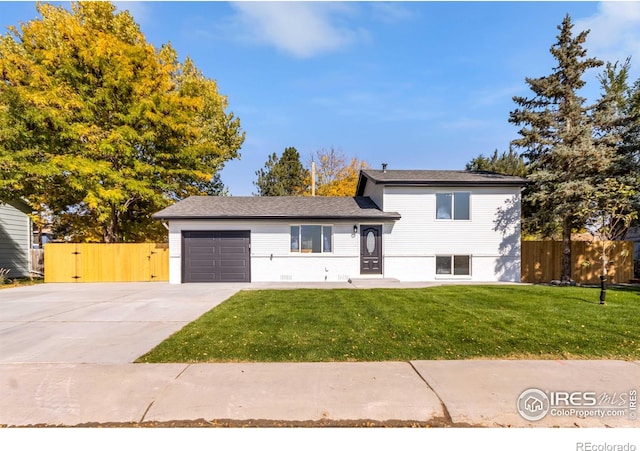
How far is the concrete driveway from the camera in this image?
15.9 feet

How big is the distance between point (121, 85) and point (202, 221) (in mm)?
8595

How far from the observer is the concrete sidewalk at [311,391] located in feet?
9.98

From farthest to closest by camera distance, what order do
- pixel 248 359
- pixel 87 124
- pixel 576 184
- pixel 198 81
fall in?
1. pixel 198 81
2. pixel 87 124
3. pixel 576 184
4. pixel 248 359

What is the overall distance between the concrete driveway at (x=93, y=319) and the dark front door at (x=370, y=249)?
17.4 feet

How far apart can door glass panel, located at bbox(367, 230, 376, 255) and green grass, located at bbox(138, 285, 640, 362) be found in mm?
4317

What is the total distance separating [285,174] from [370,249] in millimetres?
17174

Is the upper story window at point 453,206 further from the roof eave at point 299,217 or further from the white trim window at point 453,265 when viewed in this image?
the roof eave at point 299,217

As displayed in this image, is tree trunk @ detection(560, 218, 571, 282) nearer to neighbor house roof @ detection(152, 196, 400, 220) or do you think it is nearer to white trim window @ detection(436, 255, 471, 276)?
white trim window @ detection(436, 255, 471, 276)

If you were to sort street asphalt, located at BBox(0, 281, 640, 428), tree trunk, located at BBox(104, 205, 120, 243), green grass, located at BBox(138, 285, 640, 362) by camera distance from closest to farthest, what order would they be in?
street asphalt, located at BBox(0, 281, 640, 428), green grass, located at BBox(138, 285, 640, 362), tree trunk, located at BBox(104, 205, 120, 243)

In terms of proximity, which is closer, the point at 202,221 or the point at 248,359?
the point at 248,359

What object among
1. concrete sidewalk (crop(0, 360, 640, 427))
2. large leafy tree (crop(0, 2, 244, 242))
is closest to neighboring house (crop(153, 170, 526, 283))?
large leafy tree (crop(0, 2, 244, 242))
